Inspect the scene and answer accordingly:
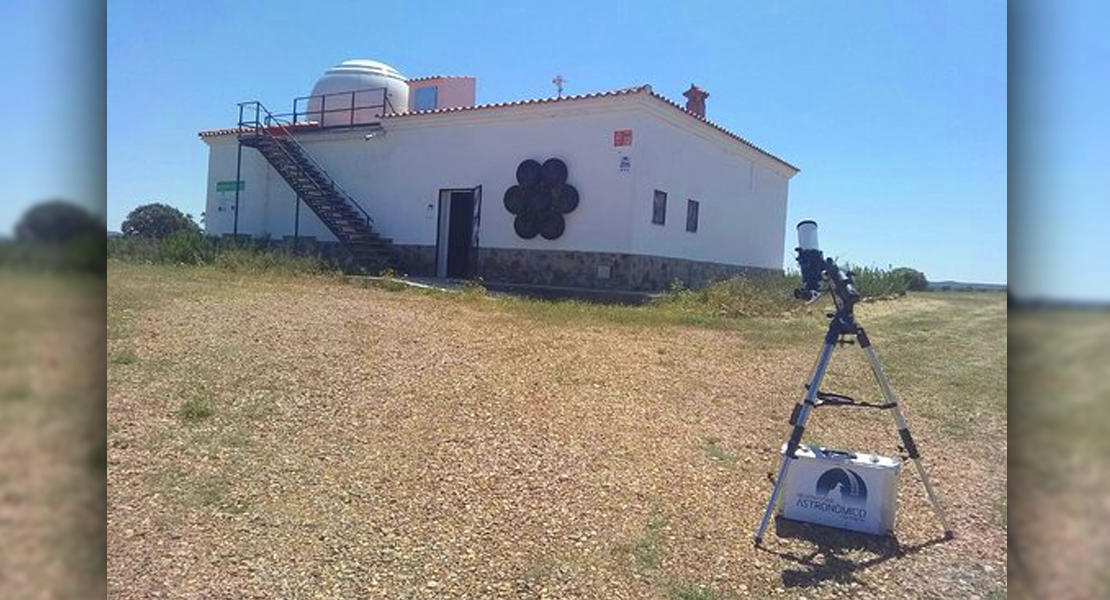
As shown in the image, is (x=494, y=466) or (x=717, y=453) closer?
(x=494, y=466)

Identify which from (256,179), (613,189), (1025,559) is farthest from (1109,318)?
(256,179)

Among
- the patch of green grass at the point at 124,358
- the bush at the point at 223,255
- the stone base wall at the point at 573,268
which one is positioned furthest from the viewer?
the stone base wall at the point at 573,268

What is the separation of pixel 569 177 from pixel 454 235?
3.99 metres

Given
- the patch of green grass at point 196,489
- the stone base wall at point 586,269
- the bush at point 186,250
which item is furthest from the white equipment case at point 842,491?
the bush at point 186,250

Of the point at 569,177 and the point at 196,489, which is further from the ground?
the point at 569,177

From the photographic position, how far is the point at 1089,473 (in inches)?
96.9

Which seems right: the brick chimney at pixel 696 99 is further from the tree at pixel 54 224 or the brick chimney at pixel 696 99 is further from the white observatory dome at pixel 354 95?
the tree at pixel 54 224

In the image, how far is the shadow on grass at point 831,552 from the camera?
3.62 m

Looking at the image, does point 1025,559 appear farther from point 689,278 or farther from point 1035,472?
point 689,278

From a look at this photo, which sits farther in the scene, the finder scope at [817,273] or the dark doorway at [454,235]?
the dark doorway at [454,235]

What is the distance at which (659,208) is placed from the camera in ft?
60.2

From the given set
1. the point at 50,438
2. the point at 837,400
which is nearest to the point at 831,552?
the point at 837,400

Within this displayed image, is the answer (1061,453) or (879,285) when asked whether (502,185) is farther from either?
(1061,453)

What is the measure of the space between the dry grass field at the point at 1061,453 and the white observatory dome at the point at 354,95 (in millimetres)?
22292
